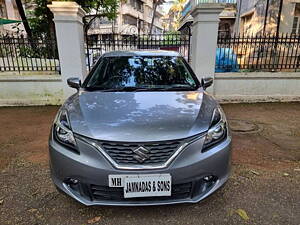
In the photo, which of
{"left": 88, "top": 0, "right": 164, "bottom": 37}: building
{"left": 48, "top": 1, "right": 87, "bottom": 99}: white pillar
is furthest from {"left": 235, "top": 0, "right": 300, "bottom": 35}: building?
{"left": 88, "top": 0, "right": 164, "bottom": 37}: building

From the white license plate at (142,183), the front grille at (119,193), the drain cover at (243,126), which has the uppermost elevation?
the white license plate at (142,183)

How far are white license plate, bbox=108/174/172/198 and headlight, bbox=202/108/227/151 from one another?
0.45m

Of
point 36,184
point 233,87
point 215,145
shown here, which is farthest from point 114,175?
point 233,87

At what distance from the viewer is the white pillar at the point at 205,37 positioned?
587 cm

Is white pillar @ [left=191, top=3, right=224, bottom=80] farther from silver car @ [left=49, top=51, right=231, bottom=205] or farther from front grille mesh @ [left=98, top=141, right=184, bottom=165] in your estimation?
front grille mesh @ [left=98, top=141, right=184, bottom=165]

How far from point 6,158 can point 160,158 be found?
2.76 m

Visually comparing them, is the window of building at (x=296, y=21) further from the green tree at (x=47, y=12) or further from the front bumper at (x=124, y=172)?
the front bumper at (x=124, y=172)

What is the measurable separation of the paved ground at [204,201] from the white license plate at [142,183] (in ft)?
1.46

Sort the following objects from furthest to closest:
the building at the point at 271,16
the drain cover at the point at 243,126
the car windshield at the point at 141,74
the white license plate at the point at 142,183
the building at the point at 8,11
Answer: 1. the building at the point at 8,11
2. the building at the point at 271,16
3. the drain cover at the point at 243,126
4. the car windshield at the point at 141,74
5. the white license plate at the point at 142,183

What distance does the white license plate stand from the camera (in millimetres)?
1892

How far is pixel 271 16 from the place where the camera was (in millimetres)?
11000

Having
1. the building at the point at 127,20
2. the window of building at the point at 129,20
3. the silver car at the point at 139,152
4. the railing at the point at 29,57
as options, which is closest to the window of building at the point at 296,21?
the railing at the point at 29,57

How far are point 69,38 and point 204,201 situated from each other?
16.7 ft

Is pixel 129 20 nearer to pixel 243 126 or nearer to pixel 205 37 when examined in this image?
pixel 205 37
